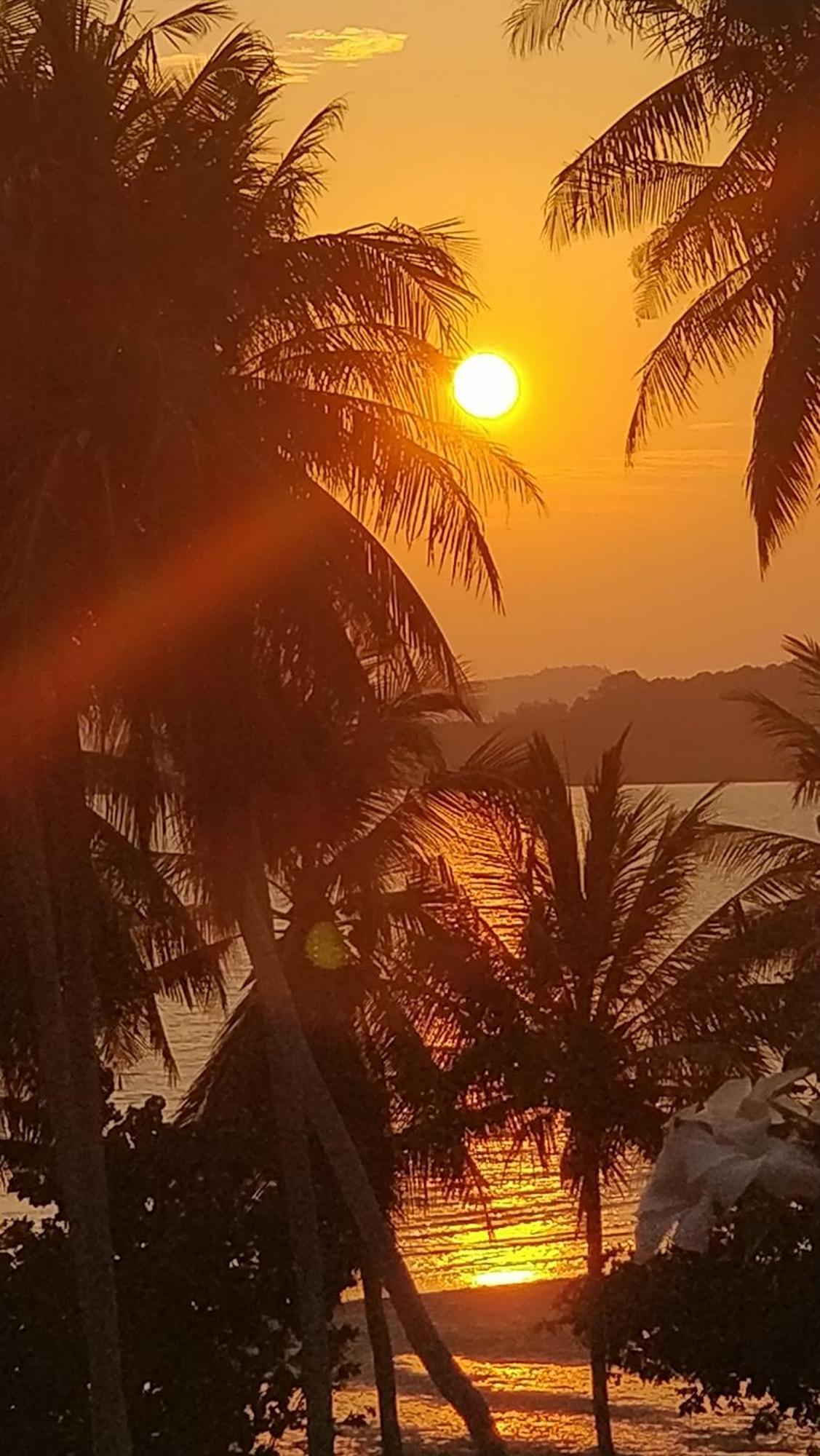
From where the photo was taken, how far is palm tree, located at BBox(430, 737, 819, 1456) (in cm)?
2059

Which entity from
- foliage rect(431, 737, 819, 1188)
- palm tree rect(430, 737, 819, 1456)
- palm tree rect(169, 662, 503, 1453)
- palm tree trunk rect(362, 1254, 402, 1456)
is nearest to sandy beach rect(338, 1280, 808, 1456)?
palm tree trunk rect(362, 1254, 402, 1456)

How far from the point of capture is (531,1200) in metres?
48.9

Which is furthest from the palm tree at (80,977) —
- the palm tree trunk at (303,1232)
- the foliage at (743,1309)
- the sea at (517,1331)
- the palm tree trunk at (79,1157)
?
the sea at (517,1331)

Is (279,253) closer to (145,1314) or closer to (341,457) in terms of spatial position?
(341,457)

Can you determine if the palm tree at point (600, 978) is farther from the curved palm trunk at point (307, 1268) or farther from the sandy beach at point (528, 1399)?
the curved palm trunk at point (307, 1268)

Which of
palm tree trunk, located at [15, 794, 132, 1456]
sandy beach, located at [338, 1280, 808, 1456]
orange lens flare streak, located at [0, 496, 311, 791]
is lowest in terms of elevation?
sandy beach, located at [338, 1280, 808, 1456]

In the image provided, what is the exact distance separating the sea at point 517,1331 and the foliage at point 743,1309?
3.63 metres

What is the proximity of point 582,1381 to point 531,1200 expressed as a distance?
17373 mm

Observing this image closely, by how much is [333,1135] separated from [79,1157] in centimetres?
291

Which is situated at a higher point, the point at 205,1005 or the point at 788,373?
the point at 788,373

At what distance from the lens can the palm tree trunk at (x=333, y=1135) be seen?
1744cm

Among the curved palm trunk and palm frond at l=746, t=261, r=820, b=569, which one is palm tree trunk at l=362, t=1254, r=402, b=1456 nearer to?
the curved palm trunk

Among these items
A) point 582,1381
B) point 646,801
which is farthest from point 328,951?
point 582,1381

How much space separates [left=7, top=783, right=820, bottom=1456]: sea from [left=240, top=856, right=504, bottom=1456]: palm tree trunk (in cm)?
133
